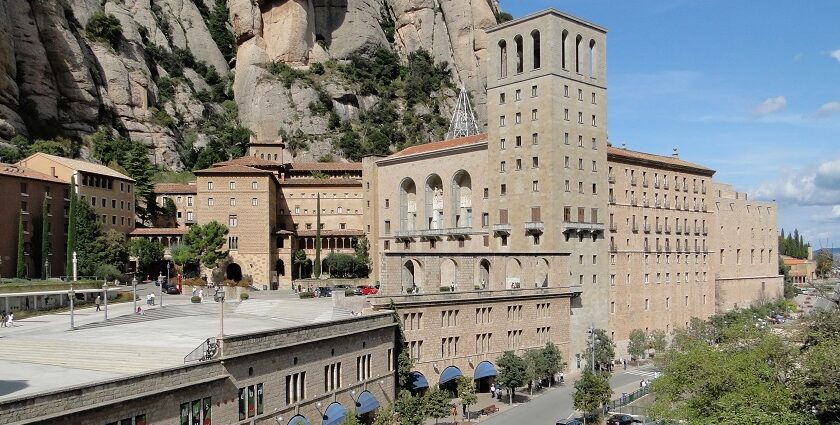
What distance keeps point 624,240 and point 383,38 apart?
75235 millimetres

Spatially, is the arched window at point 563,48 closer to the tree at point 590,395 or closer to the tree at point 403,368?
the tree at point 590,395

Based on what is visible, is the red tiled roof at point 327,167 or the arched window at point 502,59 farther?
the red tiled roof at point 327,167

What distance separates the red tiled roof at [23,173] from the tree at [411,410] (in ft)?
119

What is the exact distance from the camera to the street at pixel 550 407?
42484 millimetres

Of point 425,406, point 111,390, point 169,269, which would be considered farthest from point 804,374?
point 169,269

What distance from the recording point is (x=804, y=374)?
33281 mm

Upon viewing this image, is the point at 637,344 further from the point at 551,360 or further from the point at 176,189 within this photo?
the point at 176,189

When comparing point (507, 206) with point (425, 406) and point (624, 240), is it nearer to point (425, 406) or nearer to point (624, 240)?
point (624, 240)

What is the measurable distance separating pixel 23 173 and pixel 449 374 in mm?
35991

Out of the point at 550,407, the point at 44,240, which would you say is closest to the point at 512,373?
the point at 550,407

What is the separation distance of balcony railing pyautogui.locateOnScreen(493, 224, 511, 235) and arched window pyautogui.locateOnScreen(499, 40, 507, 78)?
12449 mm

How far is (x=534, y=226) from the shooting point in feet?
193

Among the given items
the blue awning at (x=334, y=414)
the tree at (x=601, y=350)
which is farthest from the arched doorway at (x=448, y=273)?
the blue awning at (x=334, y=414)

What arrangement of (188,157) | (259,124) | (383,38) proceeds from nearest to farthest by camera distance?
(188,157)
(259,124)
(383,38)
